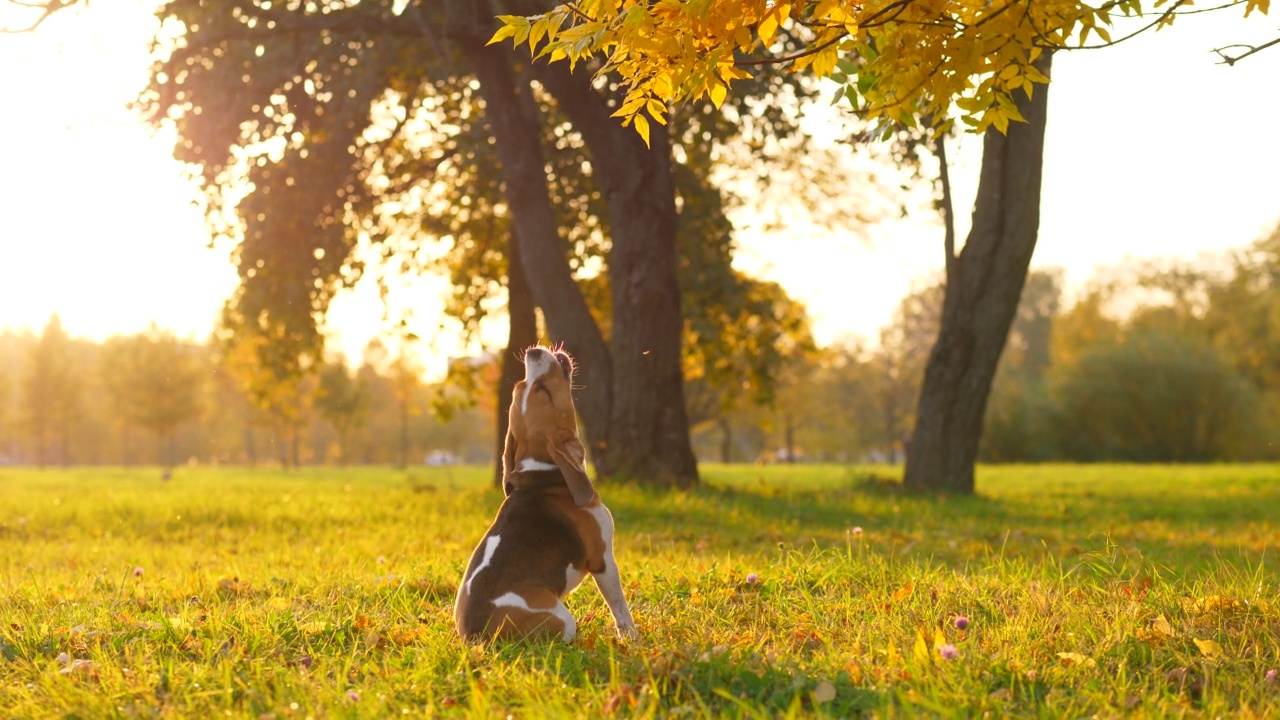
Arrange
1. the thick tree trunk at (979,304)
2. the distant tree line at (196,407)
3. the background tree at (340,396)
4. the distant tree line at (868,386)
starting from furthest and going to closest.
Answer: the distant tree line at (196,407)
the background tree at (340,396)
the distant tree line at (868,386)
the thick tree trunk at (979,304)

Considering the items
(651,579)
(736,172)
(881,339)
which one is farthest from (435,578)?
(881,339)

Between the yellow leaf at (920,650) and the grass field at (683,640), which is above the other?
the yellow leaf at (920,650)

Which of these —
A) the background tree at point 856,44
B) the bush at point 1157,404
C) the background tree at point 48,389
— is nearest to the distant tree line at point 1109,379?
the bush at point 1157,404

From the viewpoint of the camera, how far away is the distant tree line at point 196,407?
168ft

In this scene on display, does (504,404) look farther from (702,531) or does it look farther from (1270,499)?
(1270,499)

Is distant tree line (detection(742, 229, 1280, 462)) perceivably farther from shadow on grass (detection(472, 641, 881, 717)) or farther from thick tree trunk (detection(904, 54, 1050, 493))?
shadow on grass (detection(472, 641, 881, 717))

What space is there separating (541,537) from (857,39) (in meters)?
2.71

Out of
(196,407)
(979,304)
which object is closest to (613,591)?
(979,304)

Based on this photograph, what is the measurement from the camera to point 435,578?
657cm

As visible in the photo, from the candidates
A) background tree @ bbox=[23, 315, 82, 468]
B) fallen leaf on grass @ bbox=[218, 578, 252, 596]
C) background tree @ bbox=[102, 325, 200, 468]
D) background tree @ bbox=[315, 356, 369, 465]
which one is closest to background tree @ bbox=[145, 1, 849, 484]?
fallen leaf on grass @ bbox=[218, 578, 252, 596]

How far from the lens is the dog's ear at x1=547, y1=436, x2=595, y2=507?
468cm

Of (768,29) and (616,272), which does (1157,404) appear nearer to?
(616,272)

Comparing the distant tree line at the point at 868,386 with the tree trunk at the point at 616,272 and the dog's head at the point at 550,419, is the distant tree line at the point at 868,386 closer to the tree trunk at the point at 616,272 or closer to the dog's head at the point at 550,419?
the tree trunk at the point at 616,272

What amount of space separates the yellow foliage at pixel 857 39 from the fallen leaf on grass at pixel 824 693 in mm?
2325
